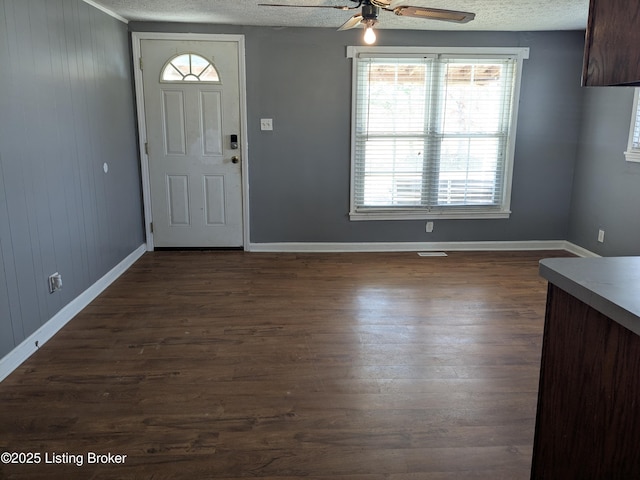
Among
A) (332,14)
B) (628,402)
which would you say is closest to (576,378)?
(628,402)

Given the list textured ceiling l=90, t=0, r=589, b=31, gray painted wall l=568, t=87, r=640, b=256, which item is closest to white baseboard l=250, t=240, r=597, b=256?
gray painted wall l=568, t=87, r=640, b=256

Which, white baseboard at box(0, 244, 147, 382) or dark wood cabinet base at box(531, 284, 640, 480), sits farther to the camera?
white baseboard at box(0, 244, 147, 382)

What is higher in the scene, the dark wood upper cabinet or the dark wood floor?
the dark wood upper cabinet

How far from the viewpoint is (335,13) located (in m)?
4.15

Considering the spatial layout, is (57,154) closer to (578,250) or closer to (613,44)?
(613,44)

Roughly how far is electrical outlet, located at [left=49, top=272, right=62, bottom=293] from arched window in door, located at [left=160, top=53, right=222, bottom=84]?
2.49 metres

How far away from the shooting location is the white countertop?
1.10 meters

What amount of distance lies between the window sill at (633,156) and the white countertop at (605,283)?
3360 millimetres

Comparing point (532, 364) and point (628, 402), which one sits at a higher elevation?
point (628, 402)

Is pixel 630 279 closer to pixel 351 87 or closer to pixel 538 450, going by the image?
pixel 538 450

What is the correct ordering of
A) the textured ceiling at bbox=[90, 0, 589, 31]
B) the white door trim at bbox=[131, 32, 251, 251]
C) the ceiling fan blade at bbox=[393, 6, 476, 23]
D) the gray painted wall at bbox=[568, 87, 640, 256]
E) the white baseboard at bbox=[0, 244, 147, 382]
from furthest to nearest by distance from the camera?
the white door trim at bbox=[131, 32, 251, 251], the gray painted wall at bbox=[568, 87, 640, 256], the textured ceiling at bbox=[90, 0, 589, 31], the ceiling fan blade at bbox=[393, 6, 476, 23], the white baseboard at bbox=[0, 244, 147, 382]

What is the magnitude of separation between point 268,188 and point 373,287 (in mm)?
1705

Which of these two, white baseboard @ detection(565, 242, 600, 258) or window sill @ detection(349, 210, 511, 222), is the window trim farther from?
window sill @ detection(349, 210, 511, 222)

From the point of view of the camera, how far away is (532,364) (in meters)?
2.81
